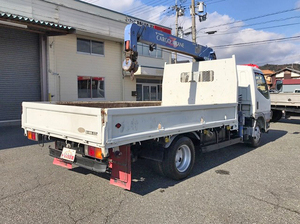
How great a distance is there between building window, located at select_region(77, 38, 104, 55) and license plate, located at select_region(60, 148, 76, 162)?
1108cm

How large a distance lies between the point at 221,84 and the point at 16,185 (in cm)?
544

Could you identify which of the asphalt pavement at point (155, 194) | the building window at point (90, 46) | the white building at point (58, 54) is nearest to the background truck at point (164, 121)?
the asphalt pavement at point (155, 194)

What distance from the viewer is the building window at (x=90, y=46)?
14.4 meters

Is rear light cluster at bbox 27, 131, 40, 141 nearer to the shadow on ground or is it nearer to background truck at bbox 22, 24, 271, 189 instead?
background truck at bbox 22, 24, 271, 189

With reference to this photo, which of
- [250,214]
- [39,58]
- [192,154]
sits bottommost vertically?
[250,214]

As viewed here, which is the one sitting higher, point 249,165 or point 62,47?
point 62,47

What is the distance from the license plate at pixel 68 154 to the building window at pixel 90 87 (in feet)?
34.5

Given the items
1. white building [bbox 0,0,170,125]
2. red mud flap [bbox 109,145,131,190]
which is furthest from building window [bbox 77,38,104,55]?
red mud flap [bbox 109,145,131,190]

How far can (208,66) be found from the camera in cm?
705

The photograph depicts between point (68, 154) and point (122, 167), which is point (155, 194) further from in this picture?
point (68, 154)

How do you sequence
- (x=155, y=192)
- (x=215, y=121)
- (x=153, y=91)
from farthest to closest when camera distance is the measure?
(x=153, y=91) → (x=215, y=121) → (x=155, y=192)

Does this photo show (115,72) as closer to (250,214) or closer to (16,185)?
(16,185)

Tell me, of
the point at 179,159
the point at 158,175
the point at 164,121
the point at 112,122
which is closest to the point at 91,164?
the point at 112,122

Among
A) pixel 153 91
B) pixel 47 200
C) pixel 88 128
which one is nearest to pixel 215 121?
pixel 88 128
